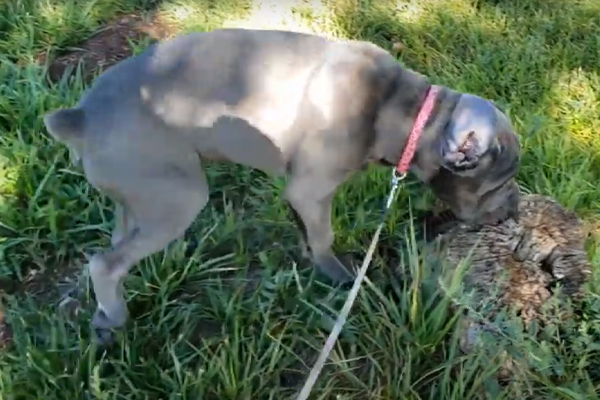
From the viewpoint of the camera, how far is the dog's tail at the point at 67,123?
252 centimetres

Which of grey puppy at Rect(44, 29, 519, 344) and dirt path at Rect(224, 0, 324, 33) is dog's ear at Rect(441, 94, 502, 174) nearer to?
grey puppy at Rect(44, 29, 519, 344)

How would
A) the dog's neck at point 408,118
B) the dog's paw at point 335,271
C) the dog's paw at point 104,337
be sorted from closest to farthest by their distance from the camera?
the dog's neck at point 408,118 → the dog's paw at point 104,337 → the dog's paw at point 335,271

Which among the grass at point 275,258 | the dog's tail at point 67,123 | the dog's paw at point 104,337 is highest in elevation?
the dog's tail at point 67,123

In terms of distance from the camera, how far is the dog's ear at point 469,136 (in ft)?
8.35

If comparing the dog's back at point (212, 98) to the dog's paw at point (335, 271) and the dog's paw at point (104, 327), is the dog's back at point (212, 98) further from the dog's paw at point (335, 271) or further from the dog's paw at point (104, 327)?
the dog's paw at point (104, 327)

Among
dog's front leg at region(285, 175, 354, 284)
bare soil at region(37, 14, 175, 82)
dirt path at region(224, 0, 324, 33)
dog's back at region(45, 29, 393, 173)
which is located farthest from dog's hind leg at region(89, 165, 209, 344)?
dirt path at region(224, 0, 324, 33)

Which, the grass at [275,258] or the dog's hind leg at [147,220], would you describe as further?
the grass at [275,258]

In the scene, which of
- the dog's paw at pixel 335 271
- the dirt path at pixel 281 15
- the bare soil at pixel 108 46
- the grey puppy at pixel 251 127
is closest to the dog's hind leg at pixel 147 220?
the grey puppy at pixel 251 127

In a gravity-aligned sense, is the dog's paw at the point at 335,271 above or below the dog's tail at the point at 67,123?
below

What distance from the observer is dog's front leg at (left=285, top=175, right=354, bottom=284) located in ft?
8.97

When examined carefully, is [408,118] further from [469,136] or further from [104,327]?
[104,327]

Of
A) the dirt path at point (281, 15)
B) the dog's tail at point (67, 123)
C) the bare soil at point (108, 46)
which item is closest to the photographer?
the dog's tail at point (67, 123)

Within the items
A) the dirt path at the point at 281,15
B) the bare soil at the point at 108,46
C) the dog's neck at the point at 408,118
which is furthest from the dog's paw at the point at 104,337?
the dirt path at the point at 281,15

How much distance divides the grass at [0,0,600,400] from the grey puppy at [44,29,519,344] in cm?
27
